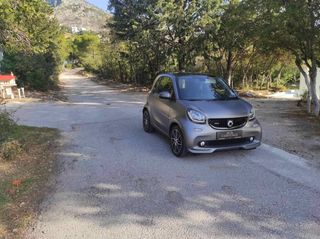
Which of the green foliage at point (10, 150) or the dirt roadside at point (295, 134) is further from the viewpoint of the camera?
the dirt roadside at point (295, 134)

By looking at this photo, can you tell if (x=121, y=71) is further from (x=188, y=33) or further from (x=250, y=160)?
(x=250, y=160)

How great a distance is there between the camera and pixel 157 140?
862cm

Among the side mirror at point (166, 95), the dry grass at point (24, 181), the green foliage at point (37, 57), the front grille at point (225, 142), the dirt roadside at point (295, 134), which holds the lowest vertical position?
the dirt roadside at point (295, 134)

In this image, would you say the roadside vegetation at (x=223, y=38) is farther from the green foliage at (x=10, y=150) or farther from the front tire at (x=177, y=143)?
the green foliage at (x=10, y=150)

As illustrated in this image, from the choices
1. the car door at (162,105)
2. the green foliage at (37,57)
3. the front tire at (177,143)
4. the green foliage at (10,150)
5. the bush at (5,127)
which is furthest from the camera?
the green foliage at (37,57)

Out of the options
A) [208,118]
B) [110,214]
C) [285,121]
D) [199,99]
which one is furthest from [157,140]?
[285,121]

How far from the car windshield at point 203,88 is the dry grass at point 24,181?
9.88 feet

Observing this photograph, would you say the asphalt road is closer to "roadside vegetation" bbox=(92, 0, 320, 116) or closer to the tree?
the tree

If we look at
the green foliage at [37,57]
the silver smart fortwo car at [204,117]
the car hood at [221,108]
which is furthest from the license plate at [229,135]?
the green foliage at [37,57]

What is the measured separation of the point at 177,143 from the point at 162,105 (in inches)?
54.7

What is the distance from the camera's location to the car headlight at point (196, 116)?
6.57 m

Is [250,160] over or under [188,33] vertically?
under

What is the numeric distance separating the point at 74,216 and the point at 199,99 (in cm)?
372

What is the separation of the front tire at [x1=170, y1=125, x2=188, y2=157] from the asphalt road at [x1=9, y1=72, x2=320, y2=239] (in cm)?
16
